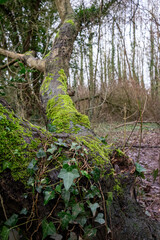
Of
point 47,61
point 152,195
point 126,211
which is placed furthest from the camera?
point 47,61

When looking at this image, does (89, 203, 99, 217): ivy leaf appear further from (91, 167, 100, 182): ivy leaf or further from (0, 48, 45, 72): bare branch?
(0, 48, 45, 72): bare branch

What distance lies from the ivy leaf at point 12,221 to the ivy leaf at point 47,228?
0.17 metres

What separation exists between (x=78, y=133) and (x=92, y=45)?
559 centimetres

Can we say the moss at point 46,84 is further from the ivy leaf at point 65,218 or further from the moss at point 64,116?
the ivy leaf at point 65,218

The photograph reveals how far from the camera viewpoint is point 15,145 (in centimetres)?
110

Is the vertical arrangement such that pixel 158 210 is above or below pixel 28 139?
below

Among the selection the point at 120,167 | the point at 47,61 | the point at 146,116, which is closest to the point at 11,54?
the point at 47,61

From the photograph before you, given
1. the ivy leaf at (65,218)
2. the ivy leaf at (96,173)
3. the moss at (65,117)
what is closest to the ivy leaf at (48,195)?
the ivy leaf at (65,218)

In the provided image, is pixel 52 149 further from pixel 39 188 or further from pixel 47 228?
pixel 47 228

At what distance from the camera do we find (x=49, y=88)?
2.90 meters

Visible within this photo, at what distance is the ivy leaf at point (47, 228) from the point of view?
0.94 m

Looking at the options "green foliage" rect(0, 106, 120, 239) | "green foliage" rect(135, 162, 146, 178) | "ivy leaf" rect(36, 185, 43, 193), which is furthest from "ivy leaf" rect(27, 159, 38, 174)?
"green foliage" rect(135, 162, 146, 178)

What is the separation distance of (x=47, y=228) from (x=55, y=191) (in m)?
0.20

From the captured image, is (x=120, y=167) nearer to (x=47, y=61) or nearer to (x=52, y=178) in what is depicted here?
(x=52, y=178)
